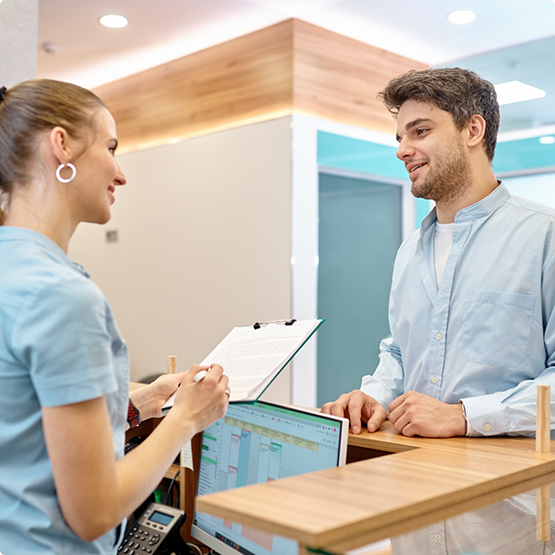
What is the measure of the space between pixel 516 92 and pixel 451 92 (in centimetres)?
344

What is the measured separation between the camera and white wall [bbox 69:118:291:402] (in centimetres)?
436

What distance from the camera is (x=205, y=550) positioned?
5.84 feet

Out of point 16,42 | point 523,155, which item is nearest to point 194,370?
point 16,42

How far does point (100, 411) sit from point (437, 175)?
117cm

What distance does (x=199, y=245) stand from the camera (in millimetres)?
4879

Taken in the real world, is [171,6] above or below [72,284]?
above

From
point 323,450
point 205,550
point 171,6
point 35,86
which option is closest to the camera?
point 35,86

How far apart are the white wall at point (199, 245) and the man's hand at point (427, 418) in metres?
2.91

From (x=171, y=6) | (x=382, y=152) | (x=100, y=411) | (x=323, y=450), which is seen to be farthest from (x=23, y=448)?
(x=382, y=152)

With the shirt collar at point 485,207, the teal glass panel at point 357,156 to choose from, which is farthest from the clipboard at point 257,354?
the teal glass panel at point 357,156

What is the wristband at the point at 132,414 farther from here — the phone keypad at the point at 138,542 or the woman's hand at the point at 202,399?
the phone keypad at the point at 138,542

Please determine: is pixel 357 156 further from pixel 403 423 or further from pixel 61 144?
pixel 61 144

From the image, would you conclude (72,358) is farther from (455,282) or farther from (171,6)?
(171,6)

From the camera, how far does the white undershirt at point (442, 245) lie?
1763 mm
